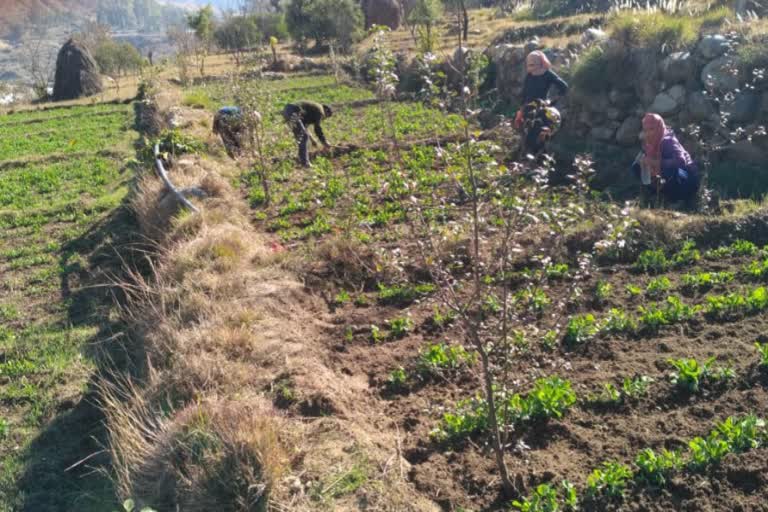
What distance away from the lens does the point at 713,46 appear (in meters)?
9.09

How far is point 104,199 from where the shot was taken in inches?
444

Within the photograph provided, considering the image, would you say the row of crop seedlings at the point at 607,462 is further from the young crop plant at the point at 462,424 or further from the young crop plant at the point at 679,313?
the young crop plant at the point at 679,313

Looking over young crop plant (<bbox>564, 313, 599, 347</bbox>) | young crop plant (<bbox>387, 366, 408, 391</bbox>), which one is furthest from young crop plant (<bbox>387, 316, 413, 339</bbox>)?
young crop plant (<bbox>564, 313, 599, 347</bbox>)

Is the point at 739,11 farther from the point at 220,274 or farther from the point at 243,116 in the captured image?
the point at 220,274

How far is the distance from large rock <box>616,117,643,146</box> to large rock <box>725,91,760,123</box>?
5.07 ft

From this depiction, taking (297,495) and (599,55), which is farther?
(599,55)

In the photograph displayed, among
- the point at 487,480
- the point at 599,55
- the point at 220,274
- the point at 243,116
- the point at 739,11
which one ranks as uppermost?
the point at 739,11

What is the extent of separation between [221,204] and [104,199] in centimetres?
372

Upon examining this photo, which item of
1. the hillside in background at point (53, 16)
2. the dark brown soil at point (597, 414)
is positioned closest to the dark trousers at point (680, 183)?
the dark brown soil at point (597, 414)

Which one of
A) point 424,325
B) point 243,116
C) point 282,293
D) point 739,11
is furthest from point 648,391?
point 739,11

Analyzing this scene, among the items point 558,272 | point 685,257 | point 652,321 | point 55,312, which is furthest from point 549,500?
point 55,312

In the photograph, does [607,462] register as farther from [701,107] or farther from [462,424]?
[701,107]

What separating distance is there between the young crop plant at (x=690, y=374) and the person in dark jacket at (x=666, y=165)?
3518mm

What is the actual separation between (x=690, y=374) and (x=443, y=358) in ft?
5.40
